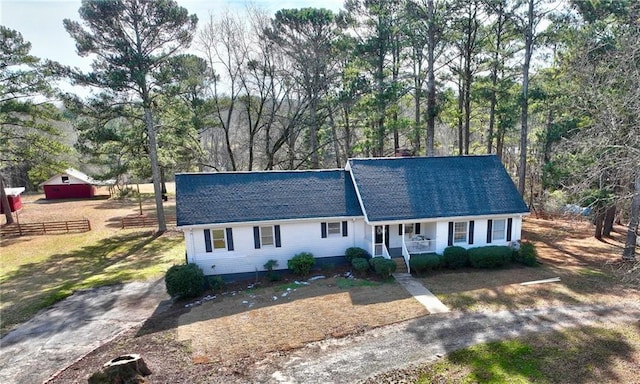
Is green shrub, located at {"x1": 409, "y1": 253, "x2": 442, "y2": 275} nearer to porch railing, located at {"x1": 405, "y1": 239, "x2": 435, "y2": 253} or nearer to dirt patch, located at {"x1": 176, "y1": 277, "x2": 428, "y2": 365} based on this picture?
porch railing, located at {"x1": 405, "y1": 239, "x2": 435, "y2": 253}

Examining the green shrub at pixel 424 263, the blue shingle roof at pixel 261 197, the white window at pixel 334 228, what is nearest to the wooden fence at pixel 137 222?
the blue shingle roof at pixel 261 197

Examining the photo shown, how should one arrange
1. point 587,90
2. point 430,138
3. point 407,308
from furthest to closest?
point 430,138, point 587,90, point 407,308

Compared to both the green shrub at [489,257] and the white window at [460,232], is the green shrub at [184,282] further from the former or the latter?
the green shrub at [489,257]

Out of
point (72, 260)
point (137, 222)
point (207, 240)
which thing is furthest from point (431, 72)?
point (72, 260)

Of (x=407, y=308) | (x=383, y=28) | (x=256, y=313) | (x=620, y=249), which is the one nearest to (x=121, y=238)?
(x=256, y=313)

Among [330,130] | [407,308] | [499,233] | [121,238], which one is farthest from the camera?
[330,130]

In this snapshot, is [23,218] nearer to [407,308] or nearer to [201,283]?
[201,283]
